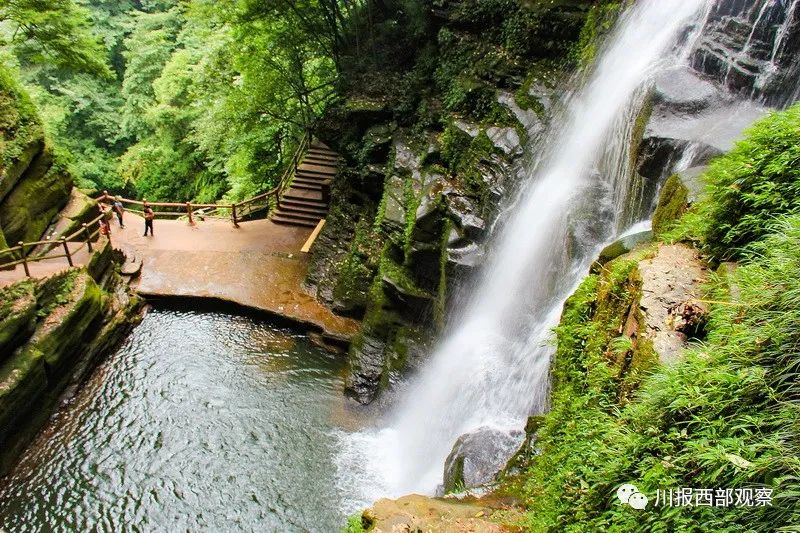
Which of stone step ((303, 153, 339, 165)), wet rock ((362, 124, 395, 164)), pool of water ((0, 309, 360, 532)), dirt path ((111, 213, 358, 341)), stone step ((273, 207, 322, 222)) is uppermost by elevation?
wet rock ((362, 124, 395, 164))

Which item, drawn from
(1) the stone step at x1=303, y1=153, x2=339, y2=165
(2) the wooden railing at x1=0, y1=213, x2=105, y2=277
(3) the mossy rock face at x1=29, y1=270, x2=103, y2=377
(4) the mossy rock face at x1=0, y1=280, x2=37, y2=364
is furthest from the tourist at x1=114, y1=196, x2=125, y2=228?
(4) the mossy rock face at x1=0, y1=280, x2=37, y2=364

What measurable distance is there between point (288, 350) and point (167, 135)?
661 inches

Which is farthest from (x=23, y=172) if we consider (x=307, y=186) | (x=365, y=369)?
(x=365, y=369)

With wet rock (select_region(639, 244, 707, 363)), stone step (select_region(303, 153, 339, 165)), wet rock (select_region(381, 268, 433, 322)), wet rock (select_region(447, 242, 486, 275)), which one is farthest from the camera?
stone step (select_region(303, 153, 339, 165))

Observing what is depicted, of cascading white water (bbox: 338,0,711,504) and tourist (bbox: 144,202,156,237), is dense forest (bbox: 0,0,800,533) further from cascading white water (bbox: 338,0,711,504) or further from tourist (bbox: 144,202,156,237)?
tourist (bbox: 144,202,156,237)

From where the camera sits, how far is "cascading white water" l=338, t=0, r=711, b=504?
783 cm

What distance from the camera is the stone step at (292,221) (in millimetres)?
17812

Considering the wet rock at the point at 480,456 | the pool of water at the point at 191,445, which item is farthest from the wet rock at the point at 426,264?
the wet rock at the point at 480,456

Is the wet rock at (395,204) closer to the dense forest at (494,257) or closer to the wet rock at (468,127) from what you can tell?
the dense forest at (494,257)

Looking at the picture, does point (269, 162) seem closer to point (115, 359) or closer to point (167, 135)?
point (167, 135)

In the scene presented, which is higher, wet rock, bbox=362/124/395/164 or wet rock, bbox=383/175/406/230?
wet rock, bbox=362/124/395/164

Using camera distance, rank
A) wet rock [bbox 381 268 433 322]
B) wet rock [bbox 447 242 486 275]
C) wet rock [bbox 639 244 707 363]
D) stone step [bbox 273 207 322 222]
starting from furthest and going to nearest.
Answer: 1. stone step [bbox 273 207 322 222]
2. wet rock [bbox 381 268 433 322]
3. wet rock [bbox 447 242 486 275]
4. wet rock [bbox 639 244 707 363]

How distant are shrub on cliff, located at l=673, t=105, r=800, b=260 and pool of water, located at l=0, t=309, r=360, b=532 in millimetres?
7111

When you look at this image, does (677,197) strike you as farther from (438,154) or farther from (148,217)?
(148,217)
